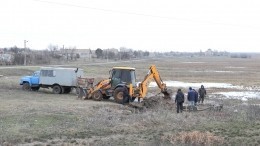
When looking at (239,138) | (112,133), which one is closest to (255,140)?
(239,138)

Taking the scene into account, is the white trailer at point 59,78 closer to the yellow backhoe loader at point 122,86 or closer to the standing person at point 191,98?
the yellow backhoe loader at point 122,86

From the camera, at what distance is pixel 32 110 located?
2405 cm

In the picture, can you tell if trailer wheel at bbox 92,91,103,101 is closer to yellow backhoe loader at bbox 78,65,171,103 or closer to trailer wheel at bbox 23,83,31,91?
yellow backhoe loader at bbox 78,65,171,103

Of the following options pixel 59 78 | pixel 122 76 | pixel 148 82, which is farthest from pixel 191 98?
pixel 59 78

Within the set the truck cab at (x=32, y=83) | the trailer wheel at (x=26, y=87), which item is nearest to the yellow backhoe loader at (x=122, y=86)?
the truck cab at (x=32, y=83)

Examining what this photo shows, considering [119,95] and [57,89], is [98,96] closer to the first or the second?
[119,95]

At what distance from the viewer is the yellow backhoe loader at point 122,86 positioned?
29.6 metres

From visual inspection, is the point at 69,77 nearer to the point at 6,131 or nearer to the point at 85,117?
the point at 85,117

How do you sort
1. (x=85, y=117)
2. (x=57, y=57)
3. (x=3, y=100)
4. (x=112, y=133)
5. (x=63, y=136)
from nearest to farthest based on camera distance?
(x=63, y=136) → (x=112, y=133) → (x=85, y=117) → (x=3, y=100) → (x=57, y=57)

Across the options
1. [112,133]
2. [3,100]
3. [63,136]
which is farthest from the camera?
[3,100]

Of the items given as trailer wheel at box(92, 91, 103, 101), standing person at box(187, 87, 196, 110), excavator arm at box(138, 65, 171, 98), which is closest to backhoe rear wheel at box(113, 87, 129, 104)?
excavator arm at box(138, 65, 171, 98)

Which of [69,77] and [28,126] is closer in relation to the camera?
[28,126]

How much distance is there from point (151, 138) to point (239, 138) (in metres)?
3.64

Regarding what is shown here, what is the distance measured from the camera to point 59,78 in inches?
1393
